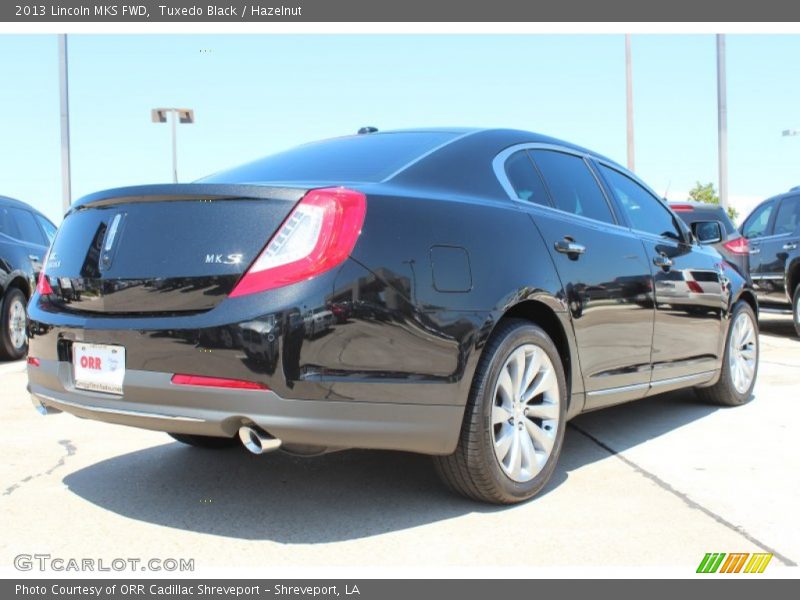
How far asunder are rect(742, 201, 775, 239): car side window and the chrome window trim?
701 cm

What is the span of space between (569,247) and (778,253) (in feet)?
23.7

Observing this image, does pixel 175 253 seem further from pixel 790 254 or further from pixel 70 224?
pixel 790 254

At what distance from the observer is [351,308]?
269cm

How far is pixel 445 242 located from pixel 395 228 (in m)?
0.23

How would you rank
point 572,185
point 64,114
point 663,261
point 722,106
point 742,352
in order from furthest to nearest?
point 722,106 → point 64,114 → point 742,352 → point 663,261 → point 572,185

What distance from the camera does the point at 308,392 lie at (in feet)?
8.65

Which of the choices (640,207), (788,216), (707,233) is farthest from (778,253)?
(640,207)

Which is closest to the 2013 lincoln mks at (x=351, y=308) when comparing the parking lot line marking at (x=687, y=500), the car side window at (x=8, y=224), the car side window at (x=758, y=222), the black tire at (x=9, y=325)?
the parking lot line marking at (x=687, y=500)

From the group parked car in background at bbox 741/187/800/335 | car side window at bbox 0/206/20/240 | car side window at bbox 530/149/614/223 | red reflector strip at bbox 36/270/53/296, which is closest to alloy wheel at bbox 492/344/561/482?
car side window at bbox 530/149/614/223

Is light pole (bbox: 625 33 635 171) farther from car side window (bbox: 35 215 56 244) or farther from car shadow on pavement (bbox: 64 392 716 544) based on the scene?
car shadow on pavement (bbox: 64 392 716 544)

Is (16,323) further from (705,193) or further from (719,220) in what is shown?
(705,193)

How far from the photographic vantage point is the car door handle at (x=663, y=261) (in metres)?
4.41

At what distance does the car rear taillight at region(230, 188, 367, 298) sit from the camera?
105 inches

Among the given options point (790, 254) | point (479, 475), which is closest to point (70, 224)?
point (479, 475)
